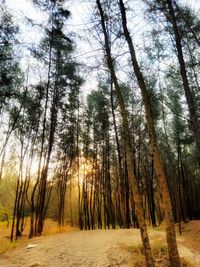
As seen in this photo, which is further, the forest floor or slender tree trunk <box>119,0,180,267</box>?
the forest floor

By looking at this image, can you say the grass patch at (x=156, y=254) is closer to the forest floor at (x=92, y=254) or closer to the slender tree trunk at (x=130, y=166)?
the forest floor at (x=92, y=254)

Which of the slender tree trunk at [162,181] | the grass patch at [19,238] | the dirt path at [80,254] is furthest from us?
the grass patch at [19,238]

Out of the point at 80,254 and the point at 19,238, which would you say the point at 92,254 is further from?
the point at 19,238

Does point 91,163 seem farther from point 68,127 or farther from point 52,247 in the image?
point 52,247

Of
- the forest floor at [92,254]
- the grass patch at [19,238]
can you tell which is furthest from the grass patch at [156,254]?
the grass patch at [19,238]

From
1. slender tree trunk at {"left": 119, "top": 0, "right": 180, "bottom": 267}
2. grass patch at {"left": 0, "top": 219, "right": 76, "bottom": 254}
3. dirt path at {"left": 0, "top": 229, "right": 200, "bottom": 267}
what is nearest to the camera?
slender tree trunk at {"left": 119, "top": 0, "right": 180, "bottom": 267}

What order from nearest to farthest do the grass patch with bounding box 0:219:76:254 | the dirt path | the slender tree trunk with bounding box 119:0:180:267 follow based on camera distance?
the slender tree trunk with bounding box 119:0:180:267 → the dirt path → the grass patch with bounding box 0:219:76:254

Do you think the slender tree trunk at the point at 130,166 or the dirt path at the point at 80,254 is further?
the dirt path at the point at 80,254

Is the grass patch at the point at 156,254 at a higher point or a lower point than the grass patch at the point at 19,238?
lower

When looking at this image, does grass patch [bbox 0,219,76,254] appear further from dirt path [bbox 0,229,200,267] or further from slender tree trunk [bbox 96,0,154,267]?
slender tree trunk [bbox 96,0,154,267]

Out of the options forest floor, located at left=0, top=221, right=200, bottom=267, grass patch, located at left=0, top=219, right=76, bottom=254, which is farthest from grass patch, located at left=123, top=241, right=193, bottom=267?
grass patch, located at left=0, top=219, right=76, bottom=254

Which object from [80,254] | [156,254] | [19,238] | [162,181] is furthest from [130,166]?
[19,238]

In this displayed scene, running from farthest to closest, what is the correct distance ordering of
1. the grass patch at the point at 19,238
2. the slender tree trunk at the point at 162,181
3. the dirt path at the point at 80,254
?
the grass patch at the point at 19,238 → the dirt path at the point at 80,254 → the slender tree trunk at the point at 162,181

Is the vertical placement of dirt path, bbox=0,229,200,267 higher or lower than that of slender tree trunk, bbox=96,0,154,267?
lower
